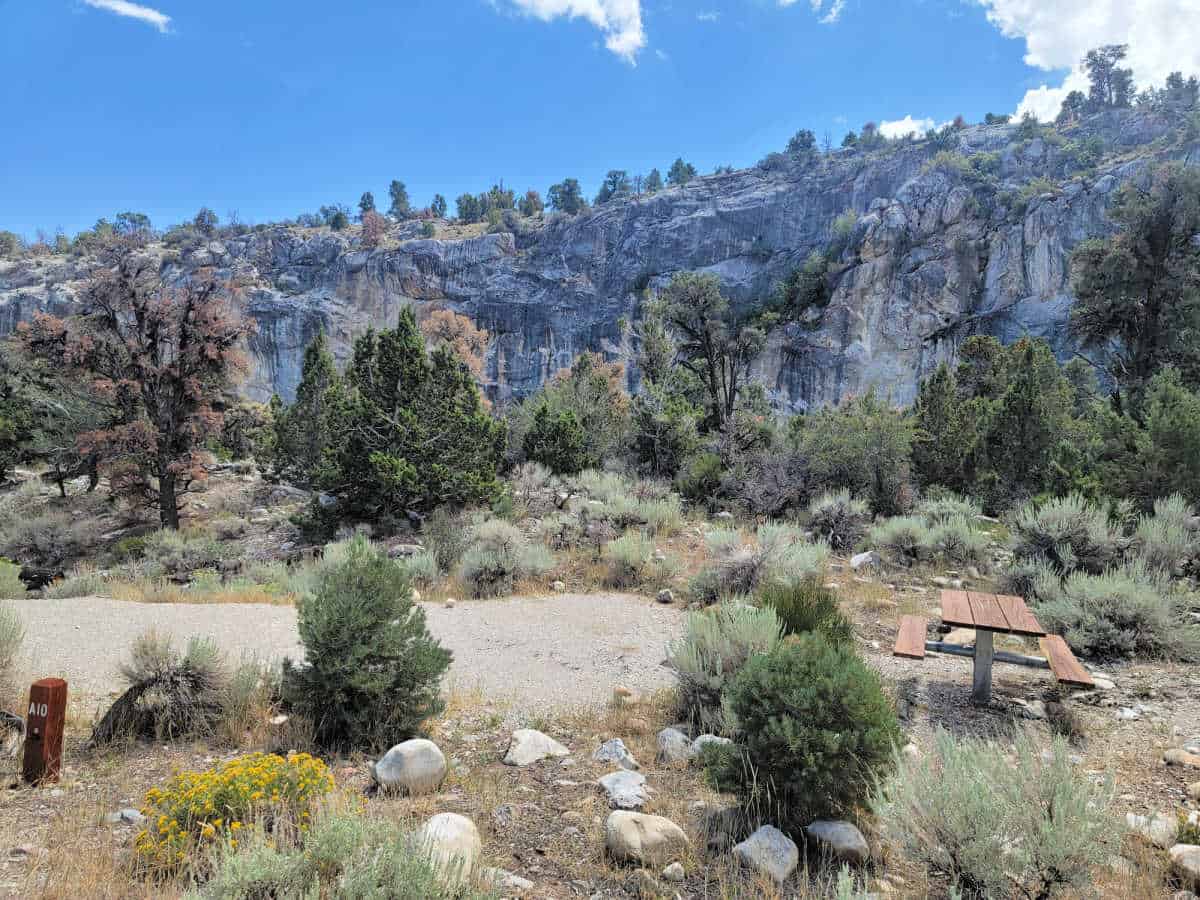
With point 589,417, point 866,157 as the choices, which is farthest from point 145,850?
point 866,157

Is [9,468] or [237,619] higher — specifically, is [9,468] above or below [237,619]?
above

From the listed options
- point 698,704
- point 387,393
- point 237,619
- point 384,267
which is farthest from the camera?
point 384,267

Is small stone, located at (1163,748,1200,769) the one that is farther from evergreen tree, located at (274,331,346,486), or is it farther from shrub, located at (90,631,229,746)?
evergreen tree, located at (274,331,346,486)

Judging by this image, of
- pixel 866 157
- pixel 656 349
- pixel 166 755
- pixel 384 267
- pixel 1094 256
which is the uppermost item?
pixel 866 157

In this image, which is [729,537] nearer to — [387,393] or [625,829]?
[625,829]

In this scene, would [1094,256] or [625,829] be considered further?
[1094,256]

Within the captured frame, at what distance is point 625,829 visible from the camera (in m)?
2.59

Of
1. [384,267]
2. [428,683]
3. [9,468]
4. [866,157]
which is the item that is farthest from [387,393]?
[866,157]

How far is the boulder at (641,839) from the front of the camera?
8.32ft

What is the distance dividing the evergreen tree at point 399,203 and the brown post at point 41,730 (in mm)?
81655

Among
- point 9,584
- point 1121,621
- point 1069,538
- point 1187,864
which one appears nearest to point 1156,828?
point 1187,864

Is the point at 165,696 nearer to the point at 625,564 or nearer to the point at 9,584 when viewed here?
the point at 625,564

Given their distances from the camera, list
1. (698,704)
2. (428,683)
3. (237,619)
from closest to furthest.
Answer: (428,683), (698,704), (237,619)

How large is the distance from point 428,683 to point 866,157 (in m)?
65.5
